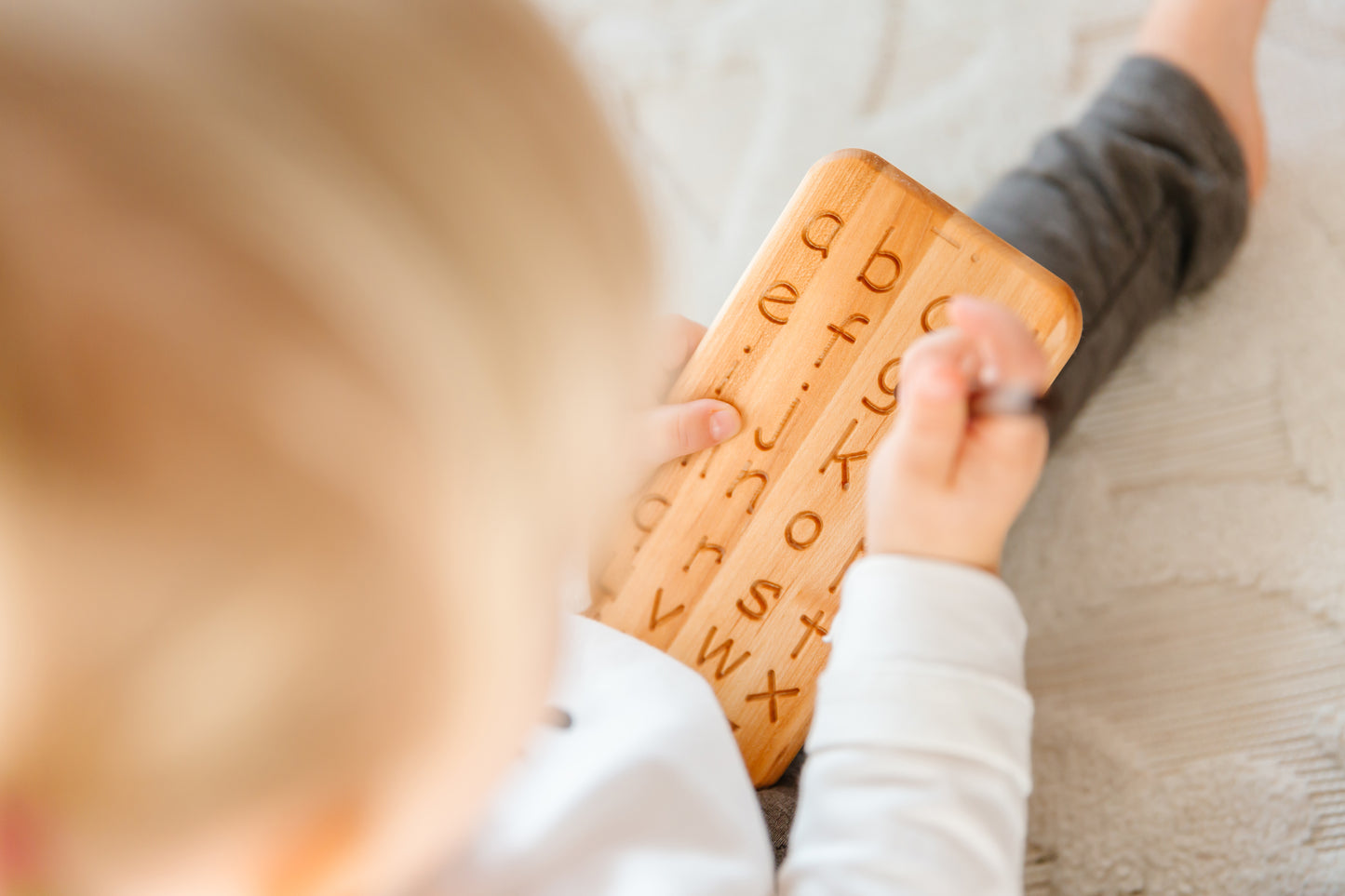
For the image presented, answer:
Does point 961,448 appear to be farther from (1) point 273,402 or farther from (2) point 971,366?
(1) point 273,402

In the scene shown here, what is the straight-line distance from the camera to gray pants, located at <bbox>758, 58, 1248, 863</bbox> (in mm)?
496

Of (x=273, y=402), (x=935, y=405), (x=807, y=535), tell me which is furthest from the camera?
(x=807, y=535)

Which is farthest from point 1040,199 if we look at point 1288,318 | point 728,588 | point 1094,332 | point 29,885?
point 29,885

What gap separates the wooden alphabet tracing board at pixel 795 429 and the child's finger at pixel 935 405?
0.10 m

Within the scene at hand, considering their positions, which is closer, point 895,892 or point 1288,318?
point 895,892

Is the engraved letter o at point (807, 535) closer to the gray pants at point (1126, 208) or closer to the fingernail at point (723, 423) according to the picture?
the fingernail at point (723, 423)

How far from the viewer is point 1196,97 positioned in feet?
1.74

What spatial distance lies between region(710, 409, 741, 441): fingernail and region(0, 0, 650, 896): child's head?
0.61 ft

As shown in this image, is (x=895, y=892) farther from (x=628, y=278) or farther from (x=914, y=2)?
(x=914, y=2)

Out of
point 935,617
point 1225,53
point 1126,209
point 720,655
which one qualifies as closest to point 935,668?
point 935,617

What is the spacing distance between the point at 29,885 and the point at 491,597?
0.13 metres

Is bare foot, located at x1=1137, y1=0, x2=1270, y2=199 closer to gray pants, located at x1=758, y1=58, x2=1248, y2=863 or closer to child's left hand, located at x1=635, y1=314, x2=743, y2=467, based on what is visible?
gray pants, located at x1=758, y1=58, x2=1248, y2=863

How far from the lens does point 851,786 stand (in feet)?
1.05

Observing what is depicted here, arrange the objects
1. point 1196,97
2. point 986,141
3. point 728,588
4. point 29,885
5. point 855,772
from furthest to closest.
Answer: point 986,141, point 1196,97, point 728,588, point 855,772, point 29,885
